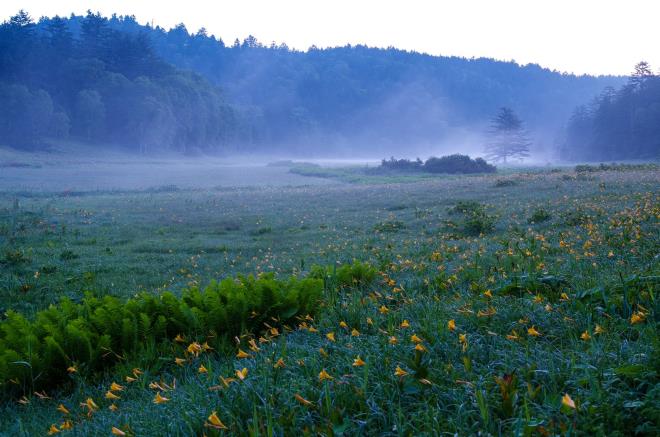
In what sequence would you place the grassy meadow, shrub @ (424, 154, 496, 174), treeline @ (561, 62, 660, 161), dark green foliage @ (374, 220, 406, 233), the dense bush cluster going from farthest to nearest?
Result: treeline @ (561, 62, 660, 161), the dense bush cluster, shrub @ (424, 154, 496, 174), dark green foliage @ (374, 220, 406, 233), the grassy meadow

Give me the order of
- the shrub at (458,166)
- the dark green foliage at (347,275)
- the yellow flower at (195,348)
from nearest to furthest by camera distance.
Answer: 1. the yellow flower at (195,348)
2. the dark green foliage at (347,275)
3. the shrub at (458,166)

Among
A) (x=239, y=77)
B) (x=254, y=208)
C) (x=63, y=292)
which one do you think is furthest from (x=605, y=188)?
(x=239, y=77)

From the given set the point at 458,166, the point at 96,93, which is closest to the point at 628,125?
the point at 458,166

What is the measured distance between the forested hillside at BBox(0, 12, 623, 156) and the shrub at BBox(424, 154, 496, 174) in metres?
55.3

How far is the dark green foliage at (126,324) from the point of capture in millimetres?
3768

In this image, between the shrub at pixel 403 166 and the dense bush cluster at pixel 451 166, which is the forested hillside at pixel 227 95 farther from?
the dense bush cluster at pixel 451 166

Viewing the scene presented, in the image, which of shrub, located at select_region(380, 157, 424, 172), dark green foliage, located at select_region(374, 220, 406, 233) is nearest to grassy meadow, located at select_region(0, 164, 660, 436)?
dark green foliage, located at select_region(374, 220, 406, 233)

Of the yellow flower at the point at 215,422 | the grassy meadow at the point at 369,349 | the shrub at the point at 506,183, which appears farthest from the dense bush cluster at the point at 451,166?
the yellow flower at the point at 215,422

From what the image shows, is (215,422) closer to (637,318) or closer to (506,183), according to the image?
(637,318)

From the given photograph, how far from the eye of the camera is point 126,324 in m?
4.05

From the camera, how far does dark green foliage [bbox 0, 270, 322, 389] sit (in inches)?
148

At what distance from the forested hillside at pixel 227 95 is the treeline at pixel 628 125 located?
207ft

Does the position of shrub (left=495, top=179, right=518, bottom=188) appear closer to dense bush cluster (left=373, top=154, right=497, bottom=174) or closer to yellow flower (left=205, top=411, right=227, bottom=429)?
dense bush cluster (left=373, top=154, right=497, bottom=174)

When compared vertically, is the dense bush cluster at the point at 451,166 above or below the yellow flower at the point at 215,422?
above
